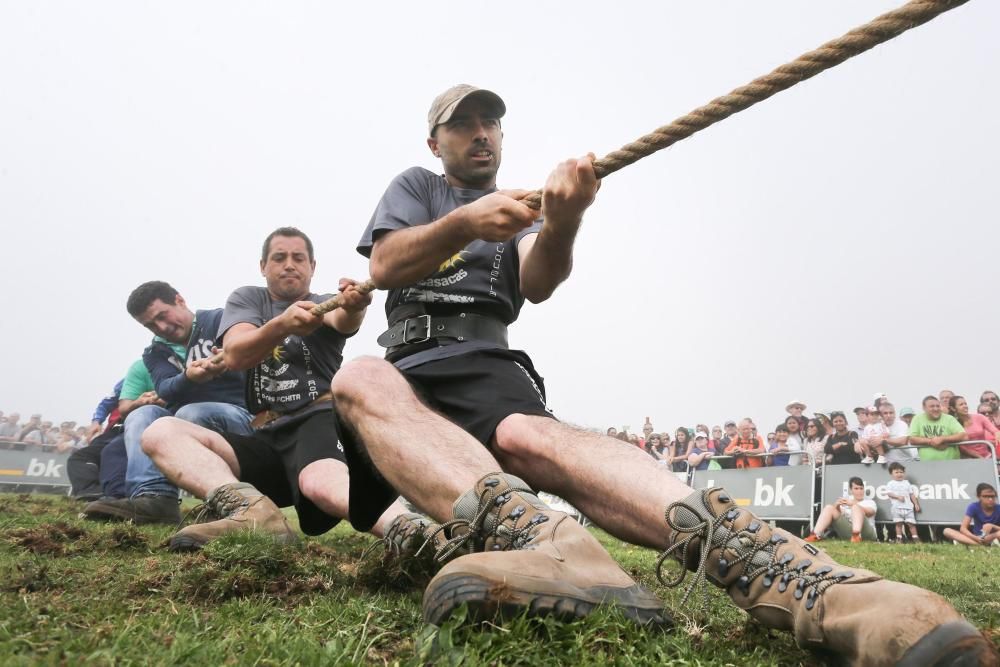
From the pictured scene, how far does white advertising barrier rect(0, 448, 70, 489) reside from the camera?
16.0 meters

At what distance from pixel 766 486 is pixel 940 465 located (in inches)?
92.6

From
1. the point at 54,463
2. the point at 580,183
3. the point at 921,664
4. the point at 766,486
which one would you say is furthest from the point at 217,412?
the point at 54,463

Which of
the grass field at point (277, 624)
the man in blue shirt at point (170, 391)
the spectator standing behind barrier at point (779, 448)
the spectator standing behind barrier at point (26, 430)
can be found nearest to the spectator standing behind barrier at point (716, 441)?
the spectator standing behind barrier at point (779, 448)

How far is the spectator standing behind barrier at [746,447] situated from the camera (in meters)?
11.7

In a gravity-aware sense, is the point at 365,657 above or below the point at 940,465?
above

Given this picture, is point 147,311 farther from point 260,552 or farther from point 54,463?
point 54,463

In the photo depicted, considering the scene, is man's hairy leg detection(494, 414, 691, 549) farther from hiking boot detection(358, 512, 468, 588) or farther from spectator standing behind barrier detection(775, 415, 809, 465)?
spectator standing behind barrier detection(775, 415, 809, 465)

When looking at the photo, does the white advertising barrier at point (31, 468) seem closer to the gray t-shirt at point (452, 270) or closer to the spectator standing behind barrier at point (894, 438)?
the spectator standing behind barrier at point (894, 438)

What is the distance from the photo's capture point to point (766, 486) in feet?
36.4

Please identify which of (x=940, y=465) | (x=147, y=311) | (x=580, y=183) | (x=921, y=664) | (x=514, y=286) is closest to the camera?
(x=921, y=664)

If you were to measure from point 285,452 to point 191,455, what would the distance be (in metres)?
0.54

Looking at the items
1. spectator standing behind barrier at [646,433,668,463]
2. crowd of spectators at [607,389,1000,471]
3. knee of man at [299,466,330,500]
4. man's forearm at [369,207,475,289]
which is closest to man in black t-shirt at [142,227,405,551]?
knee of man at [299,466,330,500]

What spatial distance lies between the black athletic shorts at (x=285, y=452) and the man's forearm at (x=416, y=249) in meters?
1.59

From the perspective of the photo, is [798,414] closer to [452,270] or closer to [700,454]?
[700,454]
